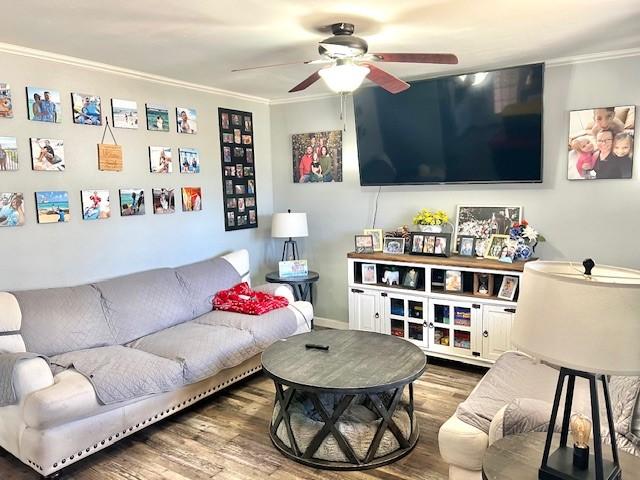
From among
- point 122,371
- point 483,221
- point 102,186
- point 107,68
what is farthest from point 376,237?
point 107,68

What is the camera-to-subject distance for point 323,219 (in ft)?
16.8

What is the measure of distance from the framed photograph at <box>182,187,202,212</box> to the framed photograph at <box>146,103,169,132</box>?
0.57m

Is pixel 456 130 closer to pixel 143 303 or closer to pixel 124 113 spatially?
pixel 124 113

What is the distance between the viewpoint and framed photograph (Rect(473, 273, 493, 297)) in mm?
3871

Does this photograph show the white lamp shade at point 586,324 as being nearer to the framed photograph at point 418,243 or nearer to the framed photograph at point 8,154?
the framed photograph at point 418,243

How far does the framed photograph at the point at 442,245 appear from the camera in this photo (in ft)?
13.7

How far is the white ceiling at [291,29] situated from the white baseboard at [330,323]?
103 inches

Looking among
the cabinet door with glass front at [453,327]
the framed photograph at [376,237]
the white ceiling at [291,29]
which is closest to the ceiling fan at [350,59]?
the white ceiling at [291,29]

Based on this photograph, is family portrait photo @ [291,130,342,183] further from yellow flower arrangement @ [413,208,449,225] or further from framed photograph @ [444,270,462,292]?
framed photograph @ [444,270,462,292]

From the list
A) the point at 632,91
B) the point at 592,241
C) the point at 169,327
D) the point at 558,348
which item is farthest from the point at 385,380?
the point at 632,91

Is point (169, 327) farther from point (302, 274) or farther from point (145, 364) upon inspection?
point (302, 274)

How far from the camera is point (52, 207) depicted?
338cm

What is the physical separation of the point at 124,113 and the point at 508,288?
3325mm

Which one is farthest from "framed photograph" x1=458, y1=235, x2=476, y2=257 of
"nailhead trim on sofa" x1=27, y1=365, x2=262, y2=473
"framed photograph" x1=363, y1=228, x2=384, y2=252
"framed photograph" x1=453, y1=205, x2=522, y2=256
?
"nailhead trim on sofa" x1=27, y1=365, x2=262, y2=473
